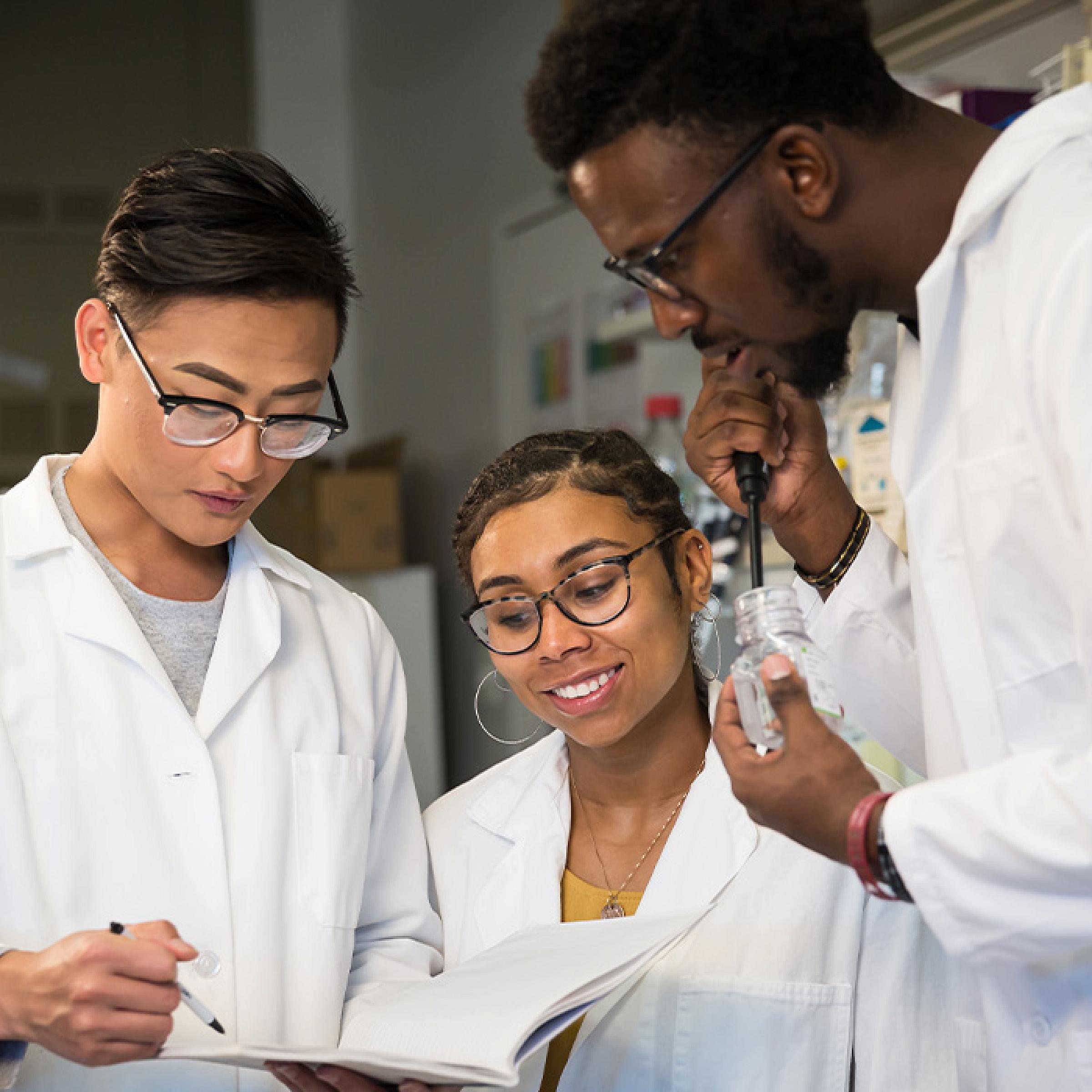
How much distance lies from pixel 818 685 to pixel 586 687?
0.58m

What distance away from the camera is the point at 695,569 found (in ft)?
5.74

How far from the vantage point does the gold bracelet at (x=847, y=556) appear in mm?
1452

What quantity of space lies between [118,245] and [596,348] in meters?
2.46

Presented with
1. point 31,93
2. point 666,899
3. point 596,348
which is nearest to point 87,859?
point 666,899

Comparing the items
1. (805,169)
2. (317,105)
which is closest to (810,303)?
(805,169)

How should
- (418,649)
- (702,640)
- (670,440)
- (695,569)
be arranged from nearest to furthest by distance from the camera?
1. (695,569)
2. (702,640)
3. (670,440)
4. (418,649)

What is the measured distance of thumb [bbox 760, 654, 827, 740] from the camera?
3.35 feet

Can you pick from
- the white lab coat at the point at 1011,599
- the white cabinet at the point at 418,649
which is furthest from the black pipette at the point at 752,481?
the white cabinet at the point at 418,649

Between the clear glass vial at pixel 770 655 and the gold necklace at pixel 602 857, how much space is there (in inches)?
22.8

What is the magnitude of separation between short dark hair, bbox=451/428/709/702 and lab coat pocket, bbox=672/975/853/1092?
1.42 ft

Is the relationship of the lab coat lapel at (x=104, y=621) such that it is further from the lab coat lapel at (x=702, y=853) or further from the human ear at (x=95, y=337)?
the lab coat lapel at (x=702, y=853)

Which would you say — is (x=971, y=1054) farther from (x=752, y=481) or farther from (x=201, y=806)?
(x=201, y=806)

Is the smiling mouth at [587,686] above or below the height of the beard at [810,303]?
below

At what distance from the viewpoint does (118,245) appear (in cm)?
144
